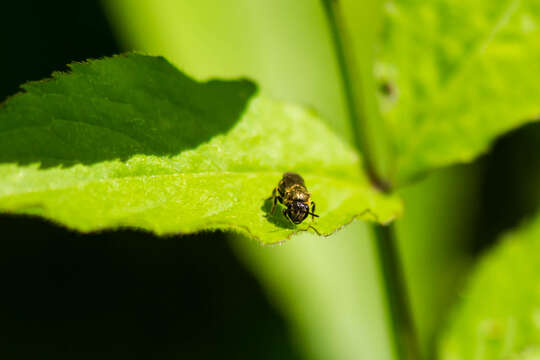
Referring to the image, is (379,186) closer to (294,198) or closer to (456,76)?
(294,198)

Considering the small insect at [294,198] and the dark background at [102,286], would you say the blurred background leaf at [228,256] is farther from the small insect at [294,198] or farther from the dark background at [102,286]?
the small insect at [294,198]

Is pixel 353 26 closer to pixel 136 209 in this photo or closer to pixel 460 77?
pixel 460 77

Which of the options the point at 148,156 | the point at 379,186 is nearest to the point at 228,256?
the point at 379,186

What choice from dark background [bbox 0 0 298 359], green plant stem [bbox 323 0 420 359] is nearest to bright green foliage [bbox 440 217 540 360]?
green plant stem [bbox 323 0 420 359]

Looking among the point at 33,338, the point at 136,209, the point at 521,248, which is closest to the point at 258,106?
the point at 136,209

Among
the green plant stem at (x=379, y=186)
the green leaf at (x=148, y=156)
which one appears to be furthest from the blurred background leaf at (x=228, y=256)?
the green leaf at (x=148, y=156)

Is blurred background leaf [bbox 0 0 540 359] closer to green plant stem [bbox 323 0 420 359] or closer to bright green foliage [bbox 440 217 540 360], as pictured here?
bright green foliage [bbox 440 217 540 360]
